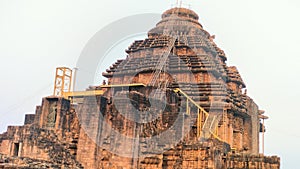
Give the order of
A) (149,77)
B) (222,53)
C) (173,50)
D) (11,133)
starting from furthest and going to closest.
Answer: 1. (222,53)
2. (173,50)
3. (149,77)
4. (11,133)

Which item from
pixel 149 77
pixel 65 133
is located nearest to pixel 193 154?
pixel 65 133

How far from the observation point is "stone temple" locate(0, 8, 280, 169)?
2122 centimetres

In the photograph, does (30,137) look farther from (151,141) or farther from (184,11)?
(184,11)

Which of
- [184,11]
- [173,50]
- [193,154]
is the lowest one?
[193,154]

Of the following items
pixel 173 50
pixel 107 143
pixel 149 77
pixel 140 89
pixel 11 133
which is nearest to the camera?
pixel 107 143

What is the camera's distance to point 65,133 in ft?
77.2

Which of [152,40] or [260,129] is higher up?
[152,40]

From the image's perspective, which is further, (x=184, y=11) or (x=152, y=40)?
(x=184, y=11)

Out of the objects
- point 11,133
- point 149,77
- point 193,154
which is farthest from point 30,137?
point 149,77

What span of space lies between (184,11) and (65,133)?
18044 millimetres

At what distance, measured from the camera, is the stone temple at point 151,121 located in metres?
21.2

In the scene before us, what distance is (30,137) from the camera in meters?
22.1

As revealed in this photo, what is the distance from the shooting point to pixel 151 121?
2194cm

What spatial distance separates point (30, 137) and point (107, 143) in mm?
4056
